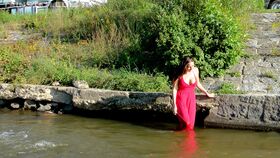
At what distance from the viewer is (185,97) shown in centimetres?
991

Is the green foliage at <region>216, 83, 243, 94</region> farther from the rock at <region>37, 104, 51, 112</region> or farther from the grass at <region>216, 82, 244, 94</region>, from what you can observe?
the rock at <region>37, 104, 51, 112</region>

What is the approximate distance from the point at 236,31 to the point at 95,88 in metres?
3.71

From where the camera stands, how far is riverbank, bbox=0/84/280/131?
395 inches

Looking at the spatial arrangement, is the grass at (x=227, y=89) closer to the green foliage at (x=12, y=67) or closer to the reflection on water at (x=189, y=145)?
the reflection on water at (x=189, y=145)

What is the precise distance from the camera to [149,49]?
43.0ft

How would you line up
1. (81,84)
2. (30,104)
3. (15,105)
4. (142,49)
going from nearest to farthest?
(81,84) → (30,104) → (15,105) → (142,49)

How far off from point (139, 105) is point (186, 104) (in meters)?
1.32

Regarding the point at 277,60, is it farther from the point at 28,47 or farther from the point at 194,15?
the point at 28,47

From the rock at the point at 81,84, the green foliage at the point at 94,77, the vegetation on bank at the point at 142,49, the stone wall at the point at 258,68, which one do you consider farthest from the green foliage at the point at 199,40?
the rock at the point at 81,84

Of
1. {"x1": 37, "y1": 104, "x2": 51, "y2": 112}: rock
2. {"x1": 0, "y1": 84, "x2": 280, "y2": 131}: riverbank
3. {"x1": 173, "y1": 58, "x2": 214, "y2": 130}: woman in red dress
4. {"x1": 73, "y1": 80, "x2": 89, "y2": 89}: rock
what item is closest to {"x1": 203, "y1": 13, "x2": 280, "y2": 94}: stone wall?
{"x1": 0, "y1": 84, "x2": 280, "y2": 131}: riverbank

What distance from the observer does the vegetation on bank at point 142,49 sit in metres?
12.0

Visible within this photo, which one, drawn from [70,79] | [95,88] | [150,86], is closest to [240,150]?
[150,86]

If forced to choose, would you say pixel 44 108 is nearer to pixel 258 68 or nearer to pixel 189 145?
pixel 189 145

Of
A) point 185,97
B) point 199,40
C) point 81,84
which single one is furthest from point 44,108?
point 199,40
